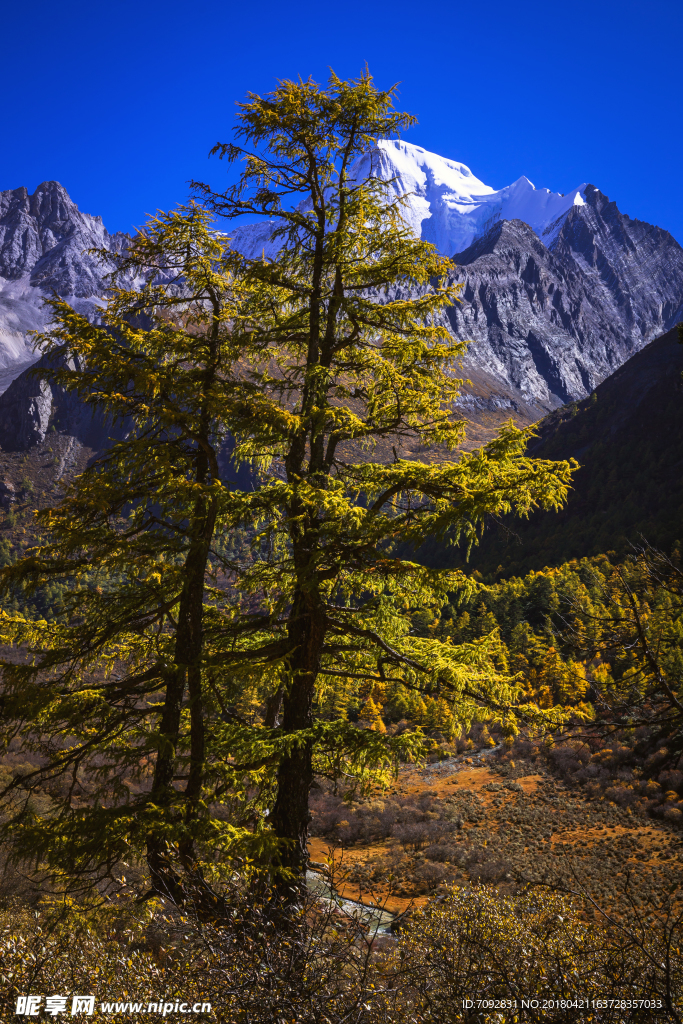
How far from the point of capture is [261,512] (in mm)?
5730

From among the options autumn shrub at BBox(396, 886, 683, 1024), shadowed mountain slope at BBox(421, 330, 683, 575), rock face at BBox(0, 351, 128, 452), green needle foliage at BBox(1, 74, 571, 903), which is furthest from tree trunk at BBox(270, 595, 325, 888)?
rock face at BBox(0, 351, 128, 452)

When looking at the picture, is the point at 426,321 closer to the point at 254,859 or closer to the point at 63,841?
the point at 254,859

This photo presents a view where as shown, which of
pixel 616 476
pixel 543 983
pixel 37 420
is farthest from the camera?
pixel 37 420

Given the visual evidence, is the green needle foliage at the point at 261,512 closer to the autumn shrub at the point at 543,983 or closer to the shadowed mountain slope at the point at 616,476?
the autumn shrub at the point at 543,983

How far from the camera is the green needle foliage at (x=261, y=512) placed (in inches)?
201

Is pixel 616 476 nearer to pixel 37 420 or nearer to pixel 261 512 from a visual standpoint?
pixel 261 512

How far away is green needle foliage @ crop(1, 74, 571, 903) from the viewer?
5098 mm

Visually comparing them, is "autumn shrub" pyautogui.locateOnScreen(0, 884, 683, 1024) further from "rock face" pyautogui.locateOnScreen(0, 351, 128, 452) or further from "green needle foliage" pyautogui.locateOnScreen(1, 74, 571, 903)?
"rock face" pyautogui.locateOnScreen(0, 351, 128, 452)

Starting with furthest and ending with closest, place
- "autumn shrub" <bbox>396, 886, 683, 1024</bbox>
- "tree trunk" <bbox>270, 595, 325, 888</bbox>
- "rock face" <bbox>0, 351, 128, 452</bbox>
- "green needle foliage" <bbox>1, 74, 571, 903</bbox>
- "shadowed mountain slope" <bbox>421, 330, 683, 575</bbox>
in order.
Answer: "rock face" <bbox>0, 351, 128, 452</bbox> < "shadowed mountain slope" <bbox>421, 330, 683, 575</bbox> < "tree trunk" <bbox>270, 595, 325, 888</bbox> < "green needle foliage" <bbox>1, 74, 571, 903</bbox> < "autumn shrub" <bbox>396, 886, 683, 1024</bbox>

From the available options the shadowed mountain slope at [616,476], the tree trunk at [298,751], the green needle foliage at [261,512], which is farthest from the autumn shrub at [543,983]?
the shadowed mountain slope at [616,476]

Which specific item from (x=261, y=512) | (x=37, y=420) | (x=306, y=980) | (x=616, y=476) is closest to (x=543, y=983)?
(x=306, y=980)

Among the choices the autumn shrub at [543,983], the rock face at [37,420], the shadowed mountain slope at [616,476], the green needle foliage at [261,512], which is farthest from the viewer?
the rock face at [37,420]

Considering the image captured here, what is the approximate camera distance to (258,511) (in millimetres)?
5711

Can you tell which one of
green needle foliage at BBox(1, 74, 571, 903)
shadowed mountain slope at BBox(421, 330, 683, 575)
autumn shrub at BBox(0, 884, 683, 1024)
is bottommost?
autumn shrub at BBox(0, 884, 683, 1024)
